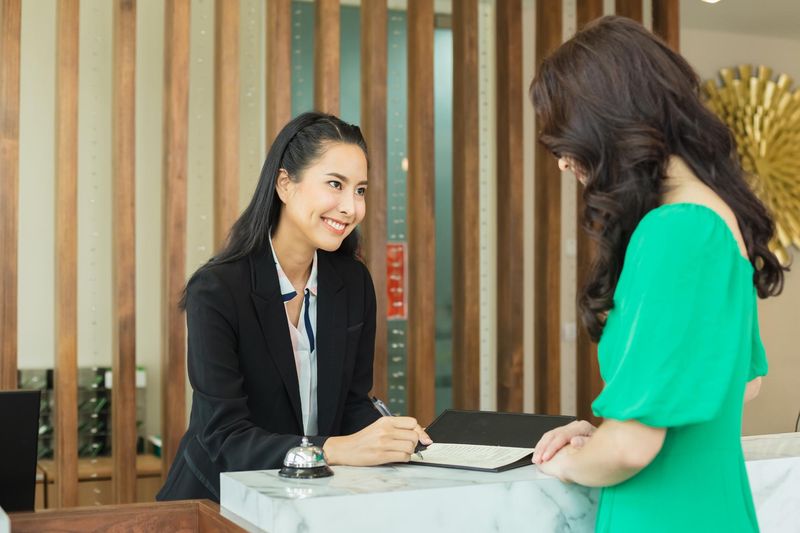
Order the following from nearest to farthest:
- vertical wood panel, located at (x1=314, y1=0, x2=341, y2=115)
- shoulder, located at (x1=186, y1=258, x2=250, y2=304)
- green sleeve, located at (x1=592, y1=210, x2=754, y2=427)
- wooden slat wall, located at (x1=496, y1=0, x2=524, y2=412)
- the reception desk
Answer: green sleeve, located at (x1=592, y1=210, x2=754, y2=427)
the reception desk
shoulder, located at (x1=186, y1=258, x2=250, y2=304)
vertical wood panel, located at (x1=314, y1=0, x2=341, y2=115)
wooden slat wall, located at (x1=496, y1=0, x2=524, y2=412)

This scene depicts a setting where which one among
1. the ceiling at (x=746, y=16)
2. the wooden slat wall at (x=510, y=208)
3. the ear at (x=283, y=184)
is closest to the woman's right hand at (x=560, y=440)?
the ear at (x=283, y=184)

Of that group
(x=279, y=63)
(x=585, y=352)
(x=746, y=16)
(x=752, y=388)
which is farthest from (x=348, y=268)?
(x=746, y=16)

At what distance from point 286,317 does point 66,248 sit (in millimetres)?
1362

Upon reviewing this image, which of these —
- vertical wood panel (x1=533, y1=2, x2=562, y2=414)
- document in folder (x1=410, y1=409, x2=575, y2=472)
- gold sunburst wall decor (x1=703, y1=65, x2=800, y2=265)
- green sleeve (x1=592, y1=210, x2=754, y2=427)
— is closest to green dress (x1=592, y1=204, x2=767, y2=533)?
green sleeve (x1=592, y1=210, x2=754, y2=427)

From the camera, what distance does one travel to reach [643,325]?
107 cm

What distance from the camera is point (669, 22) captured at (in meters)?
3.89

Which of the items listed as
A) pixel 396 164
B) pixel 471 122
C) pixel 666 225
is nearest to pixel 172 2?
pixel 471 122

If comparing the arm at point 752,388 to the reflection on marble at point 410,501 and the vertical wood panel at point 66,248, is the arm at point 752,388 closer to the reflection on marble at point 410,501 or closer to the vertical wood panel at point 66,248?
the reflection on marble at point 410,501

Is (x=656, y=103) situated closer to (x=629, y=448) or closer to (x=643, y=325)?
(x=643, y=325)

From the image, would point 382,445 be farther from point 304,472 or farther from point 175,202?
point 175,202

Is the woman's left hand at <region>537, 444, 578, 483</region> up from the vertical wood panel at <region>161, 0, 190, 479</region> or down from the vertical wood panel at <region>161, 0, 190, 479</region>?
down

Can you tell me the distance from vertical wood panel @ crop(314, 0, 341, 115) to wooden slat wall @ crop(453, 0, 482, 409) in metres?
0.51

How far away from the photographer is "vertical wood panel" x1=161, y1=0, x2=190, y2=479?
124 inches

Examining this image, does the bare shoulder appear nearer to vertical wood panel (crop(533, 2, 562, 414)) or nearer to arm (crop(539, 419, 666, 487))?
arm (crop(539, 419, 666, 487))
